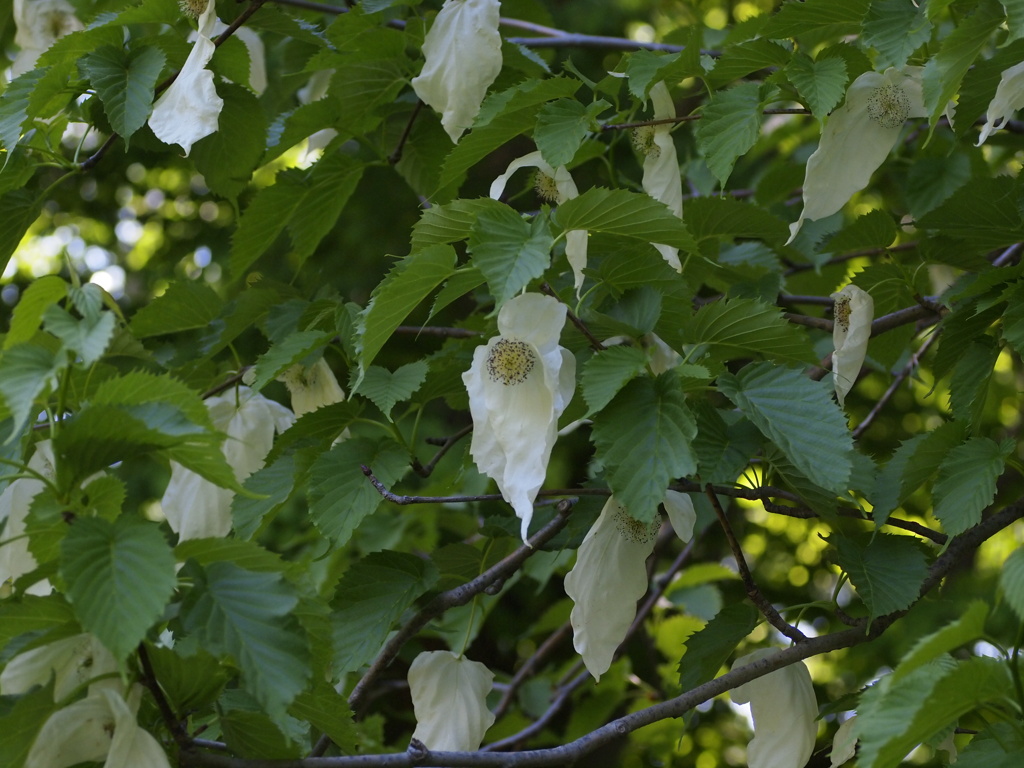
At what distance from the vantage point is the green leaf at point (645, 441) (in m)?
1.05

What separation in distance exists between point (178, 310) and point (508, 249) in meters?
0.80

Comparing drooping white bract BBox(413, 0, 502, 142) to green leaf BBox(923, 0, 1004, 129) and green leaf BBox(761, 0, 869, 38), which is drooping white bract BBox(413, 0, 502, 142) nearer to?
green leaf BBox(761, 0, 869, 38)

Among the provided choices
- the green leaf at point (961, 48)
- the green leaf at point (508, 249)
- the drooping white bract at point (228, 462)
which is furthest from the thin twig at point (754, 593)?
the drooping white bract at point (228, 462)

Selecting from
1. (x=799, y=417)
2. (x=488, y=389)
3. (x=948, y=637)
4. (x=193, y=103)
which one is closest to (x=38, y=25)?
(x=193, y=103)

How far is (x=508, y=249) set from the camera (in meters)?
1.06

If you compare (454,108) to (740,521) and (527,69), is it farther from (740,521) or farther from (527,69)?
(740,521)

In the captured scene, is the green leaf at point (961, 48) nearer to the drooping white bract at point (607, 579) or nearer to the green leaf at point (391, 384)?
the drooping white bract at point (607, 579)

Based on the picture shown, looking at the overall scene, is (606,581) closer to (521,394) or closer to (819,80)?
(521,394)

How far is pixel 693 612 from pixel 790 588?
59.9 inches

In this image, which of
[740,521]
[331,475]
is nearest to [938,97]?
[331,475]

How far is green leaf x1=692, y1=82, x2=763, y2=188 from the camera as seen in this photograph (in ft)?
4.22

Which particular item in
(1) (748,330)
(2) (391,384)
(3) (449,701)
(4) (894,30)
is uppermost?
(4) (894,30)

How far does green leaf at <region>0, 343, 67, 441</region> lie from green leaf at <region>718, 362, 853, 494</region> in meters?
0.68

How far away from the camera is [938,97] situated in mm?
1213
